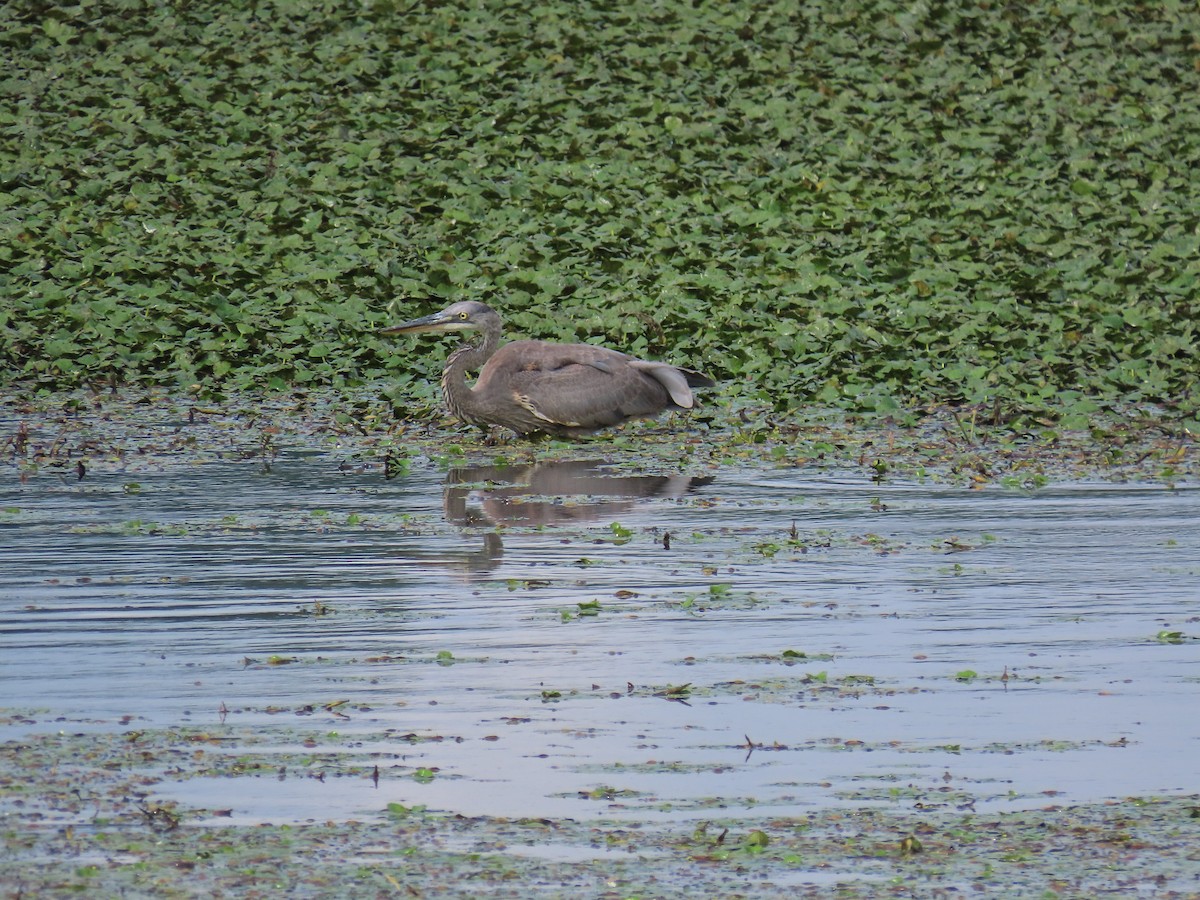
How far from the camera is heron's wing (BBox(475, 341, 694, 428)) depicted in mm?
13906

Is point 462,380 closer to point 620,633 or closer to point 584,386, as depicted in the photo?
point 584,386

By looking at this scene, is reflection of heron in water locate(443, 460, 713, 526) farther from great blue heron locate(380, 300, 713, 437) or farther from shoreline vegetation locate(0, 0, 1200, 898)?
great blue heron locate(380, 300, 713, 437)

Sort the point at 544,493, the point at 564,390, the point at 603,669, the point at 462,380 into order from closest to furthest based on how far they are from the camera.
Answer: the point at 603,669 < the point at 544,493 < the point at 564,390 < the point at 462,380

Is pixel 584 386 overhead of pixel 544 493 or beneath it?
overhead

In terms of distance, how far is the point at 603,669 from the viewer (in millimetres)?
8062

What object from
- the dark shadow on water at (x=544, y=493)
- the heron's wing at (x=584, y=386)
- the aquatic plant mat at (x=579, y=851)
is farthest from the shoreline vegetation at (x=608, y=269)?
the dark shadow on water at (x=544, y=493)

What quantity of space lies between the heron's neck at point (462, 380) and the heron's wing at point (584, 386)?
0.10 metres

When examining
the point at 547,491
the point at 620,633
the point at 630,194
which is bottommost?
the point at 547,491

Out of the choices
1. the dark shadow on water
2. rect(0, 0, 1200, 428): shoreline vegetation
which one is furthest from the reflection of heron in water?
rect(0, 0, 1200, 428): shoreline vegetation

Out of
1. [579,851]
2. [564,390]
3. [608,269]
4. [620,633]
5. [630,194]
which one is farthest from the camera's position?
[630,194]

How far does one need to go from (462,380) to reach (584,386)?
2.46 feet

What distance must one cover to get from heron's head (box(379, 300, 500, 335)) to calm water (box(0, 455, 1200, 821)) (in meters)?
2.56

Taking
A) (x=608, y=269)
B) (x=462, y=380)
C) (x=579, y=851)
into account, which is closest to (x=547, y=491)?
(x=462, y=380)

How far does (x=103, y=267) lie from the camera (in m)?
18.7
